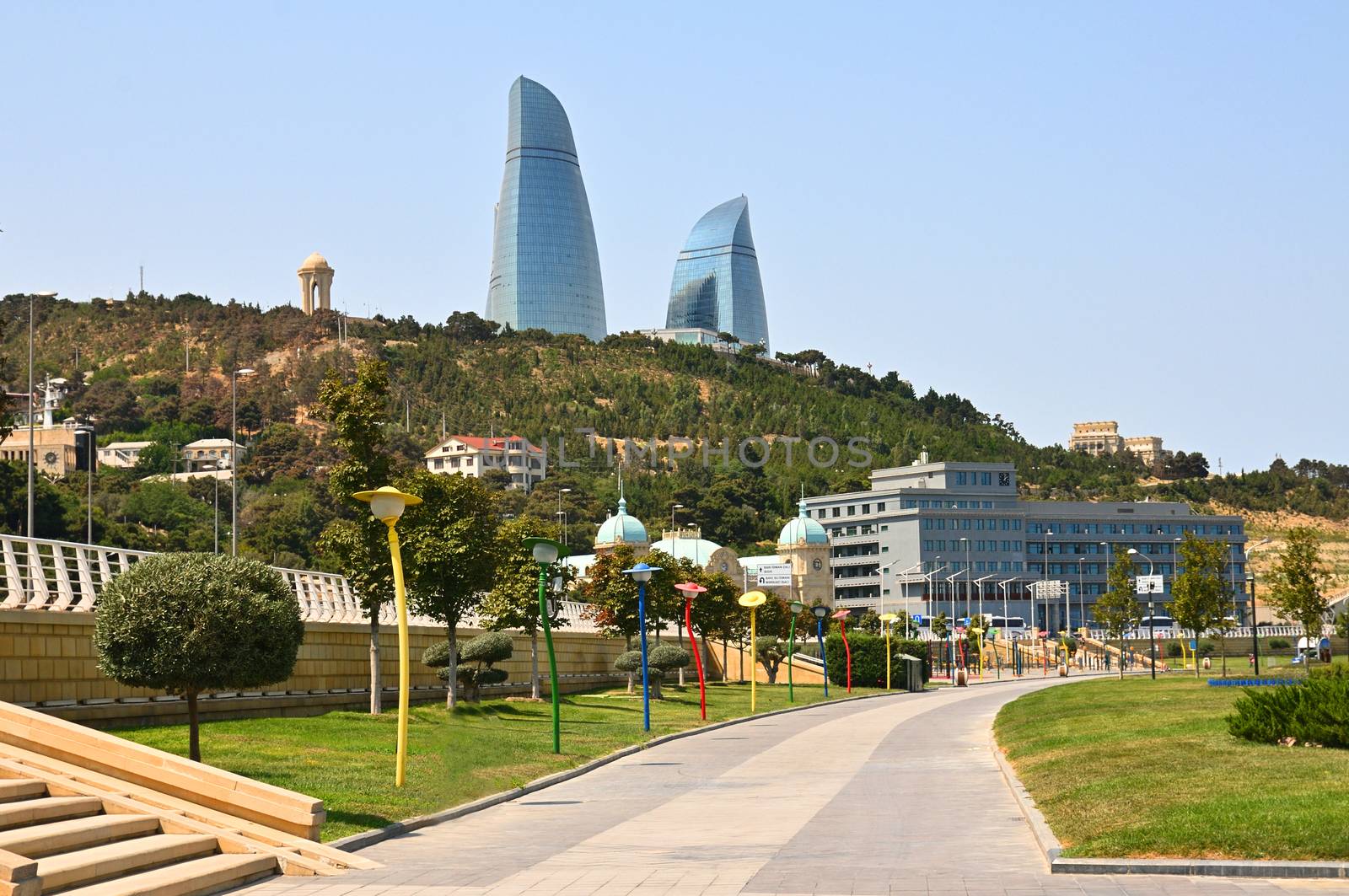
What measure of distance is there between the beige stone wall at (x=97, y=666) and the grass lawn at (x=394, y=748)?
3.63ft

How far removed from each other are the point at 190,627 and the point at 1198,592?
59.3 metres

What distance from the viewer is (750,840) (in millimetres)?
19125

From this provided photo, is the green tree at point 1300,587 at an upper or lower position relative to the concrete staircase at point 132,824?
upper

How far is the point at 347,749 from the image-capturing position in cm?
2870

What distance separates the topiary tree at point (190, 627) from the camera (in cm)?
2138

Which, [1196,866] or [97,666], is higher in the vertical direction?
[97,666]

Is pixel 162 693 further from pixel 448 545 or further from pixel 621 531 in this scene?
pixel 621 531

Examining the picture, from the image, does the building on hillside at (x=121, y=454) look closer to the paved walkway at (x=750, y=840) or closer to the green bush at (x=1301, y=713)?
the paved walkway at (x=750, y=840)

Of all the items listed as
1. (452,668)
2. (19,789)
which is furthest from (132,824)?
(452,668)

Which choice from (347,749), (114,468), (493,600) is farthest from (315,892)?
(114,468)

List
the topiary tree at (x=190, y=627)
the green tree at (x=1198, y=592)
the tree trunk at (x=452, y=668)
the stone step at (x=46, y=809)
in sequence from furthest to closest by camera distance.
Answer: the green tree at (x=1198, y=592), the tree trunk at (x=452, y=668), the topiary tree at (x=190, y=627), the stone step at (x=46, y=809)

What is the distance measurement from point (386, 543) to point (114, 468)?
139 meters

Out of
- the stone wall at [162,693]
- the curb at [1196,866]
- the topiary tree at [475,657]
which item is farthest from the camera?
the topiary tree at [475,657]

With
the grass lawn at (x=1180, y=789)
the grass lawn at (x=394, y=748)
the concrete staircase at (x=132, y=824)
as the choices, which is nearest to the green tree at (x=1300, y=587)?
the grass lawn at (x=1180, y=789)
